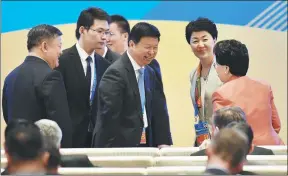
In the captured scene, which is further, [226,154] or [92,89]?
[92,89]

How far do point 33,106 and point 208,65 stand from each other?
127cm

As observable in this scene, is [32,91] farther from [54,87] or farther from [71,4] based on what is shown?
[71,4]

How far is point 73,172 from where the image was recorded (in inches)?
135

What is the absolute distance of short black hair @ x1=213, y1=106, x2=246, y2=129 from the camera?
4055mm

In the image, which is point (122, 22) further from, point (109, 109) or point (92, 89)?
point (109, 109)

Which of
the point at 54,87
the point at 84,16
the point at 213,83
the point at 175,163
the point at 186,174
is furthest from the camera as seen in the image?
the point at 84,16

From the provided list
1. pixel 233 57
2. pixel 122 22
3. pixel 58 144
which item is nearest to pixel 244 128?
pixel 58 144

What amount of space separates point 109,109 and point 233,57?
→ 0.85 metres

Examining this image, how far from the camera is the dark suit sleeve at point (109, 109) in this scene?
5215mm

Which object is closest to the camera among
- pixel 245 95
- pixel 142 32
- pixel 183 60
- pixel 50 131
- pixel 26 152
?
pixel 26 152

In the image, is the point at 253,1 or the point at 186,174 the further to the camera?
the point at 253,1

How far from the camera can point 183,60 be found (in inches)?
303

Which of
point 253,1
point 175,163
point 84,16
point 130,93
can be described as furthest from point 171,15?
point 175,163

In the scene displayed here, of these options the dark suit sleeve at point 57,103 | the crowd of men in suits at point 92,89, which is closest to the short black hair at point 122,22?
the crowd of men in suits at point 92,89
